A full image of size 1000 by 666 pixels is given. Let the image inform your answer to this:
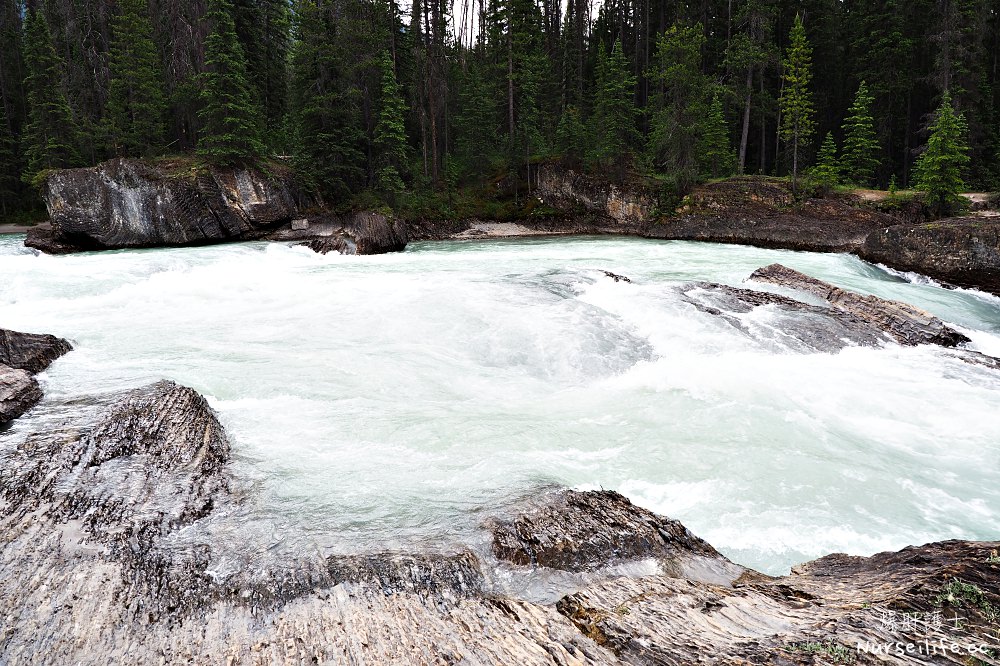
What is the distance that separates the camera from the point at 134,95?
31812 mm

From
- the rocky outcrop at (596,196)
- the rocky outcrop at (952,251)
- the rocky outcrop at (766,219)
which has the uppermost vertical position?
the rocky outcrop at (596,196)

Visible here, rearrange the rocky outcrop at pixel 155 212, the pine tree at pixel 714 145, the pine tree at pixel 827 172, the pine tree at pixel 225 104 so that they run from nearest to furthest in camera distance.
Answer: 1. the rocky outcrop at pixel 155 212
2. the pine tree at pixel 225 104
3. the pine tree at pixel 827 172
4. the pine tree at pixel 714 145

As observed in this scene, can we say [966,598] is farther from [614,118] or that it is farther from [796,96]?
[614,118]

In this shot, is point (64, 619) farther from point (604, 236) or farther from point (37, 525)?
point (604, 236)

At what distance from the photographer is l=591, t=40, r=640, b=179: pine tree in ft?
107

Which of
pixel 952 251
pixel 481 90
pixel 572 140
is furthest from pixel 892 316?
pixel 481 90

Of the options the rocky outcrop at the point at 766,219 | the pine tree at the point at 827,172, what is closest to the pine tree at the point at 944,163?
the rocky outcrop at the point at 766,219

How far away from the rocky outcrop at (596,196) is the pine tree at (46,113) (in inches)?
1137

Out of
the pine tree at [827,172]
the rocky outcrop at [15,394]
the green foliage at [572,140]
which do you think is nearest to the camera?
the rocky outcrop at [15,394]

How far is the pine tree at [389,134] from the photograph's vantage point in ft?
96.8

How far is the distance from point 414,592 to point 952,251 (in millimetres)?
20122

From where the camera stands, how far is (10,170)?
1484 inches

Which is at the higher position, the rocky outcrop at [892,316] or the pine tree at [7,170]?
the pine tree at [7,170]

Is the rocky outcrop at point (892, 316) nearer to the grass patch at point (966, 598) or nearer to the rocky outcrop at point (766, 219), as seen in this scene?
the grass patch at point (966, 598)
